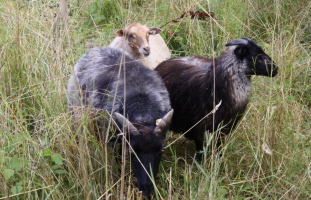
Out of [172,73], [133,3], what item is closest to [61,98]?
[172,73]

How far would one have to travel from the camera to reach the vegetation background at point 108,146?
12.2 ft

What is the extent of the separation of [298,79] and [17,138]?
3552 mm

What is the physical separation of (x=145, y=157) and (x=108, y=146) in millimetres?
606

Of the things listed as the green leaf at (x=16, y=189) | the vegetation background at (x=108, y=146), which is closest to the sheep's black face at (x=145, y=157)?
the vegetation background at (x=108, y=146)

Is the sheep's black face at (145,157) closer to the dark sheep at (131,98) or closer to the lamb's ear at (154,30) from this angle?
the dark sheep at (131,98)

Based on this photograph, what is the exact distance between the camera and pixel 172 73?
4.86m

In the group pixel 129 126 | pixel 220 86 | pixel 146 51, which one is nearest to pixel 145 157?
pixel 129 126

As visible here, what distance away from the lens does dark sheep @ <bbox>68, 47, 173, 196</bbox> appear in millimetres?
3803

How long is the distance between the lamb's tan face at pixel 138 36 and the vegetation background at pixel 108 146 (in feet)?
1.19

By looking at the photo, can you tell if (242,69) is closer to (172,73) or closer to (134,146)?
(172,73)

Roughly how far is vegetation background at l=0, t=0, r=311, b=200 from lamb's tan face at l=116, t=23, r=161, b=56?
0.36m

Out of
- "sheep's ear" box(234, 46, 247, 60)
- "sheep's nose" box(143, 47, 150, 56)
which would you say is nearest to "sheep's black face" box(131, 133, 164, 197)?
"sheep's ear" box(234, 46, 247, 60)

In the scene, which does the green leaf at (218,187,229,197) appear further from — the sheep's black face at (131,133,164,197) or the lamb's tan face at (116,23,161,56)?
the lamb's tan face at (116,23,161,56)

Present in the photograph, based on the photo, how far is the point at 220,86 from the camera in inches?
176
